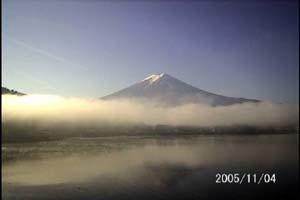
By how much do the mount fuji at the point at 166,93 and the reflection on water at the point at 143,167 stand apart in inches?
7.8

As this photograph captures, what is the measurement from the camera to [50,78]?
2078 millimetres

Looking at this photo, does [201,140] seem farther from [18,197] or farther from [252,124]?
[18,197]

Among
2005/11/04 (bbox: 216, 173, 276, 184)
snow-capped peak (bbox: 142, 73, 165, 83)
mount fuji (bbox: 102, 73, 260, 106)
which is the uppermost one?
snow-capped peak (bbox: 142, 73, 165, 83)

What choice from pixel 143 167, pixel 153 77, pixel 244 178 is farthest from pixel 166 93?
pixel 244 178

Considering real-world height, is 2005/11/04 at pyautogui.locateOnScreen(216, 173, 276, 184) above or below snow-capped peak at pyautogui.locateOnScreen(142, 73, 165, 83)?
below

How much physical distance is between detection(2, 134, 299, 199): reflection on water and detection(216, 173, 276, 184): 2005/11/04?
0.07 feet

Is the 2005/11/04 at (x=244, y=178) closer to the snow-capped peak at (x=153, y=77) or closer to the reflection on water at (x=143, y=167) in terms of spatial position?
the reflection on water at (x=143, y=167)

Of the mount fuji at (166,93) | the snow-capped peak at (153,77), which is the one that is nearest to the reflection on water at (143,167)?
the mount fuji at (166,93)

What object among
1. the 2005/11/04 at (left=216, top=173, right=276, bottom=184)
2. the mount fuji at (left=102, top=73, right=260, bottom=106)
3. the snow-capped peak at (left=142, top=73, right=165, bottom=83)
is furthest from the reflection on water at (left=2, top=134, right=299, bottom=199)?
the snow-capped peak at (left=142, top=73, right=165, bottom=83)

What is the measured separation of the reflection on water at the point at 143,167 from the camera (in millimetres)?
2021

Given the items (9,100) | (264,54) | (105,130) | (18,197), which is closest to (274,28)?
(264,54)

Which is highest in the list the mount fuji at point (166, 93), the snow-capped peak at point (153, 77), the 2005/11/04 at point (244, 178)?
the snow-capped peak at point (153, 77)

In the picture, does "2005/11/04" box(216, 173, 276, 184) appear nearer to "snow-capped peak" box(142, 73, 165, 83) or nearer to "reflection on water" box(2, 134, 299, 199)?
"reflection on water" box(2, 134, 299, 199)

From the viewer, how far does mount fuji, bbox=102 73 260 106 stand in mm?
2082
